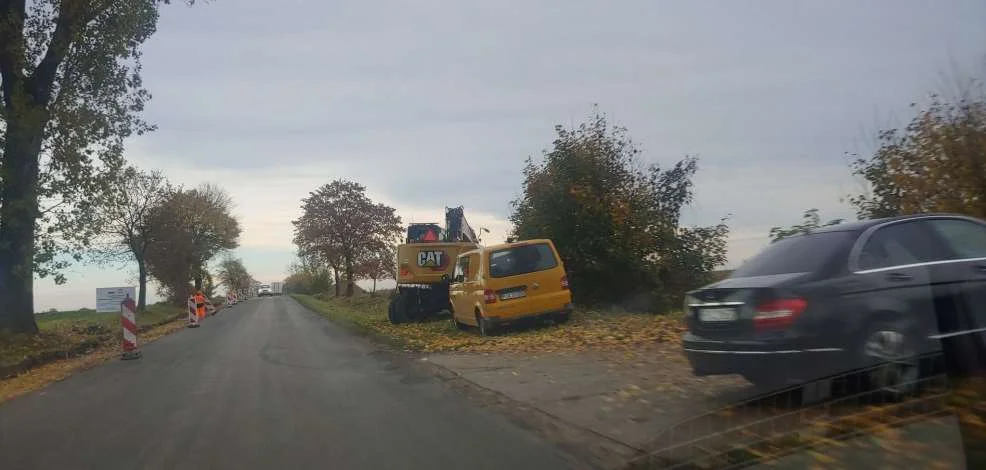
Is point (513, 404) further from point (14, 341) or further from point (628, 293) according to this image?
point (14, 341)

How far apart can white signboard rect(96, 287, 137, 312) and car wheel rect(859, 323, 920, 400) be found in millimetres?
26757

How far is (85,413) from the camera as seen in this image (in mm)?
8633

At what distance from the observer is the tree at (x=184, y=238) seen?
124 feet

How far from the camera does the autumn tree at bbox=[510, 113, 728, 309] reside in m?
19.1

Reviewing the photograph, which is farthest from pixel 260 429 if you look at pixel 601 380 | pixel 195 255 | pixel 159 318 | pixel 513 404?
pixel 195 255

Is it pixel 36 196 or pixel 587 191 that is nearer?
pixel 36 196

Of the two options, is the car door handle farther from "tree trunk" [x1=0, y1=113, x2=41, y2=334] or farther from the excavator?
"tree trunk" [x1=0, y1=113, x2=41, y2=334]

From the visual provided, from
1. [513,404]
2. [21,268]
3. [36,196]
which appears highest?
[36,196]

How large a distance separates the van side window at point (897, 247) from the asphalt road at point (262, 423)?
335cm

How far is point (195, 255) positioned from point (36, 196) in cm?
2815

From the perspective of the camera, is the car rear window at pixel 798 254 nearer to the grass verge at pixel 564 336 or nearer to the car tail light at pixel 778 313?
the car tail light at pixel 778 313

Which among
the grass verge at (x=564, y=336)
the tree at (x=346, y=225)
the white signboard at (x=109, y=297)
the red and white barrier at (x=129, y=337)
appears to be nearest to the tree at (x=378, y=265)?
the tree at (x=346, y=225)

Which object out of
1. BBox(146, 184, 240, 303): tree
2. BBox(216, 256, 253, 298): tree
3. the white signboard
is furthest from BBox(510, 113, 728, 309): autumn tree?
BBox(216, 256, 253, 298): tree

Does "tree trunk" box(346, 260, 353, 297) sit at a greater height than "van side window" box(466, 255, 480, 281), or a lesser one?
greater
